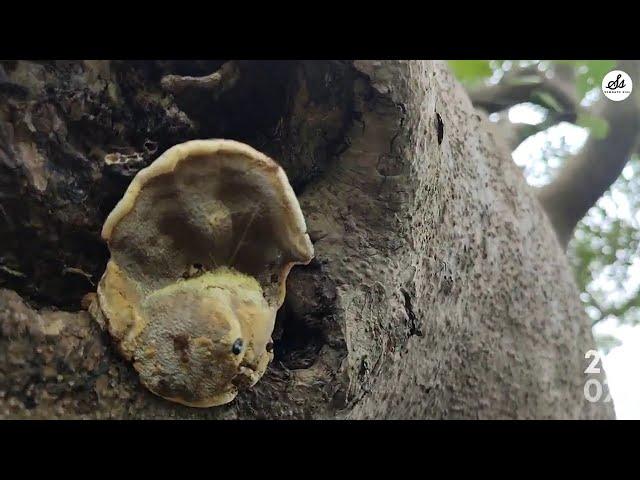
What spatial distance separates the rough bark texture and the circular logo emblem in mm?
416

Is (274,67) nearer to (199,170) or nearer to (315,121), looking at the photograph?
(315,121)

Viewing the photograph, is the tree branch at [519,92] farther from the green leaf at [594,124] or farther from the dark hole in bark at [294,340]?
the dark hole in bark at [294,340]

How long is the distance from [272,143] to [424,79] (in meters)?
0.22

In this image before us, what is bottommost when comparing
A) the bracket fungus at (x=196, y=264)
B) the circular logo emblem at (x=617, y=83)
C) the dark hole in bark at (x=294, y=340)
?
the dark hole in bark at (x=294, y=340)

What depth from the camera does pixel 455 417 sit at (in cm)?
119

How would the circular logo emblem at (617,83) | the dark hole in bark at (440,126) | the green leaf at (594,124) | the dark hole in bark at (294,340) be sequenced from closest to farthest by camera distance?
the dark hole in bark at (294,340)
the dark hole in bark at (440,126)
the circular logo emblem at (617,83)
the green leaf at (594,124)

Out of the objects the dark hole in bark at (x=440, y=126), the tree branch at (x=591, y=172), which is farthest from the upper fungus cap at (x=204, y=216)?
the tree branch at (x=591, y=172)

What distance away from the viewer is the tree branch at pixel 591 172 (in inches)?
71.6

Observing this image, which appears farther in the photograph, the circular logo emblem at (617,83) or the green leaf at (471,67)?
the circular logo emblem at (617,83)

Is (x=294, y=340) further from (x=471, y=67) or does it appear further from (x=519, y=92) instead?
(x=519, y=92)

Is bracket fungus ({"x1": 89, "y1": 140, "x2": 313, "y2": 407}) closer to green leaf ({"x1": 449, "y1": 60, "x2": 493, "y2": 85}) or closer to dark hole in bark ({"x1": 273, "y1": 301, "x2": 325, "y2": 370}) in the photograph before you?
dark hole in bark ({"x1": 273, "y1": 301, "x2": 325, "y2": 370})

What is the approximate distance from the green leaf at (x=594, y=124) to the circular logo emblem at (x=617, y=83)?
0.29ft
